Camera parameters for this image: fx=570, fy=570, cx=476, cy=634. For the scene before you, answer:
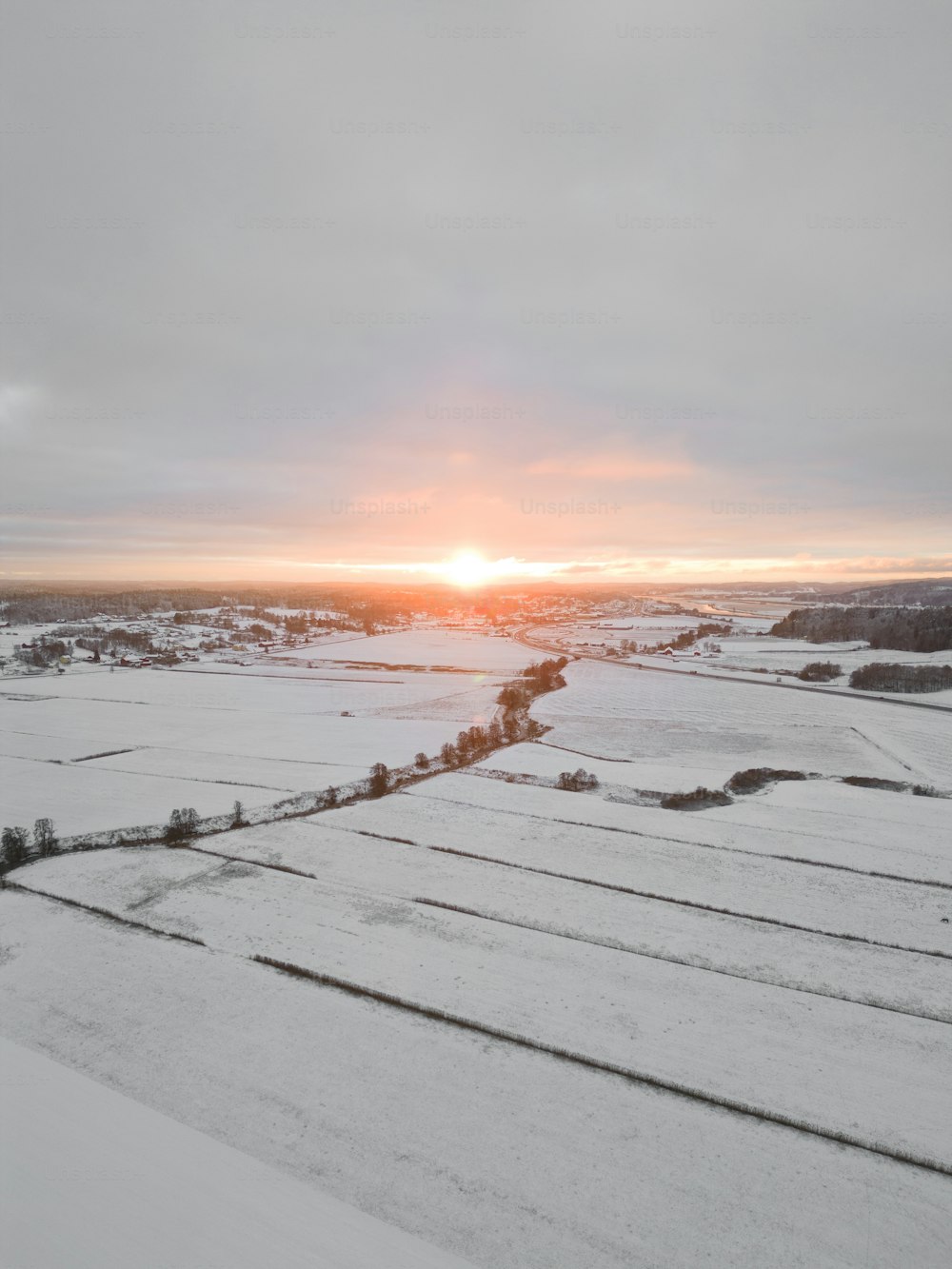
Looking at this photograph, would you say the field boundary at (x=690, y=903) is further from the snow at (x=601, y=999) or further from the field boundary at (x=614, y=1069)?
the field boundary at (x=614, y=1069)

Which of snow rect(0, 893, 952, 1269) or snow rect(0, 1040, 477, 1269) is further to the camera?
snow rect(0, 893, 952, 1269)

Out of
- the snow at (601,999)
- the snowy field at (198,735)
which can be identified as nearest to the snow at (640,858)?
the snow at (601,999)

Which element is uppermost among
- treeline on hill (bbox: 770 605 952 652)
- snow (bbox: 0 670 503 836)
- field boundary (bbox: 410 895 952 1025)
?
treeline on hill (bbox: 770 605 952 652)

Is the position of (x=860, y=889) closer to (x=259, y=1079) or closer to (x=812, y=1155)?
(x=812, y=1155)

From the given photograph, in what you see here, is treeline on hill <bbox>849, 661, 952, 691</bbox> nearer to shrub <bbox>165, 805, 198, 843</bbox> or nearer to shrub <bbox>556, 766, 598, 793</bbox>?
shrub <bbox>556, 766, 598, 793</bbox>

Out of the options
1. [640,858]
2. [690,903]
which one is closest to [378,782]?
[640,858]

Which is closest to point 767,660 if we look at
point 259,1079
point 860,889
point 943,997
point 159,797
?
point 860,889

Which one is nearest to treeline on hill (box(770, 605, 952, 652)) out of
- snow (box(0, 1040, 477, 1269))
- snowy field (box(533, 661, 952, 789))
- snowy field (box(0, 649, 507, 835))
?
snowy field (box(533, 661, 952, 789))
